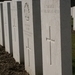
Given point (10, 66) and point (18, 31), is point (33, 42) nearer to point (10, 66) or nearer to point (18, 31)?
point (10, 66)

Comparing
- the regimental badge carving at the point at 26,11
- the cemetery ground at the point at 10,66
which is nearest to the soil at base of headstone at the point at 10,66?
the cemetery ground at the point at 10,66

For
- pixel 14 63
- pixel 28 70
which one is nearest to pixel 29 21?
pixel 28 70

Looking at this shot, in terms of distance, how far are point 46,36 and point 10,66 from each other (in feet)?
6.24

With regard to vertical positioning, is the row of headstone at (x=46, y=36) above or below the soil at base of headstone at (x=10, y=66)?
above

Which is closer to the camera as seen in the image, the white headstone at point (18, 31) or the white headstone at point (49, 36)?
the white headstone at point (49, 36)

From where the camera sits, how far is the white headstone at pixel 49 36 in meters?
3.74

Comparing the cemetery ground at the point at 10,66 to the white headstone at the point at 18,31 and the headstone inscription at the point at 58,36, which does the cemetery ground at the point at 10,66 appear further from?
the headstone inscription at the point at 58,36

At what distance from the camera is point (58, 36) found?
12.5 feet

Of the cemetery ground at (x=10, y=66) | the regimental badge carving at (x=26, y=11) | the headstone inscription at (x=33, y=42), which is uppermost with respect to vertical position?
the regimental badge carving at (x=26, y=11)

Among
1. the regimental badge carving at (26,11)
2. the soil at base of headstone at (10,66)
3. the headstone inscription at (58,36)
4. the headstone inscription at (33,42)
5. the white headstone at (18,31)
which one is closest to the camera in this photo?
the headstone inscription at (58,36)

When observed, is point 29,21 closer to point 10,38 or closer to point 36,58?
point 36,58

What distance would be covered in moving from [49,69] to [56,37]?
695mm

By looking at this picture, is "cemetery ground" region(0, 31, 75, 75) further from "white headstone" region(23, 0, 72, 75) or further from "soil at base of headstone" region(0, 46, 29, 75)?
"white headstone" region(23, 0, 72, 75)

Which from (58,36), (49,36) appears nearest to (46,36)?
(49,36)
